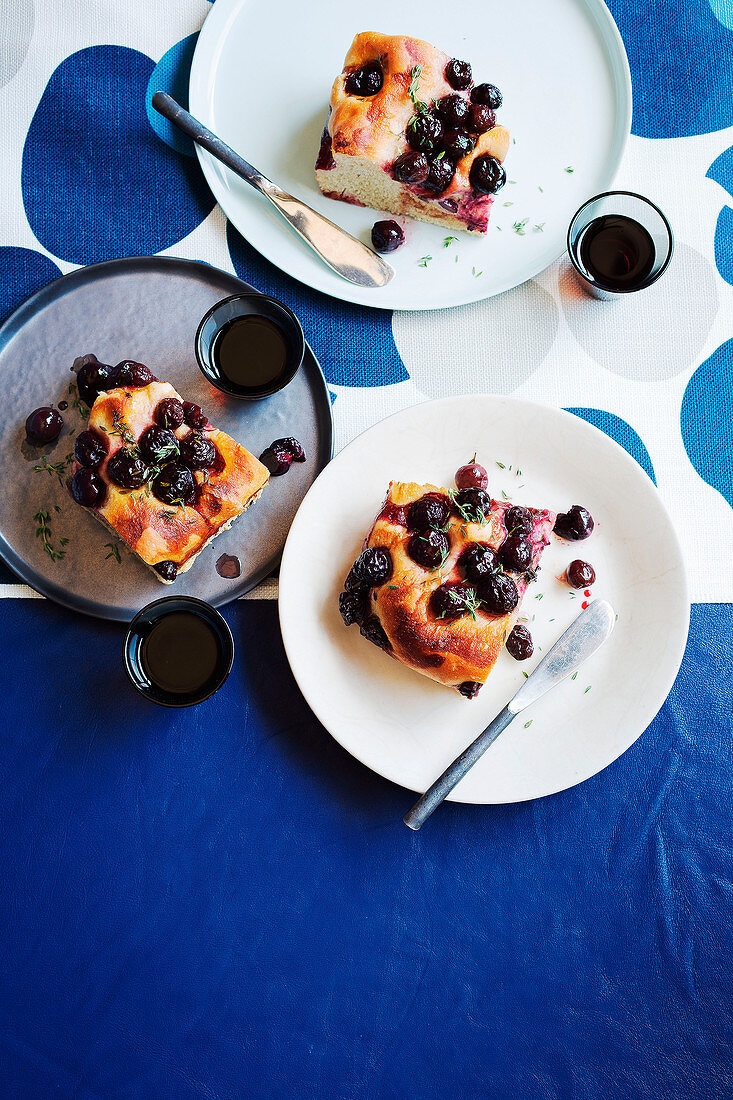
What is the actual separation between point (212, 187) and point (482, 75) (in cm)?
143

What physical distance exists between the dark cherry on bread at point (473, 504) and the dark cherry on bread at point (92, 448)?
1505 mm

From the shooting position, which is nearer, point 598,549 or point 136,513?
point 136,513

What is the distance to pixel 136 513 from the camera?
3.39 meters

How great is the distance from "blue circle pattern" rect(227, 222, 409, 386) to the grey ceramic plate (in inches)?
6.9

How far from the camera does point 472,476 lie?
3.62 metres

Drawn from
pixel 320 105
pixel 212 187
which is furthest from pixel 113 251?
pixel 320 105

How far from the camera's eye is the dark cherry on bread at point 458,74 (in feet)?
12.1

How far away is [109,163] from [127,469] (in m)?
1.68

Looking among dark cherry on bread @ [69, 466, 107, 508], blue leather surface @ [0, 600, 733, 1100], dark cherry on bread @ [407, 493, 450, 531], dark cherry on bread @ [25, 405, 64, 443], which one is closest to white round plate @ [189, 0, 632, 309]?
dark cherry on bread @ [407, 493, 450, 531]

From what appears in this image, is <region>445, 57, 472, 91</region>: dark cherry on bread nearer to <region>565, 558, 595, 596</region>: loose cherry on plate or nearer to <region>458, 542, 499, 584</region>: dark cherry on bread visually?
<region>458, 542, 499, 584</region>: dark cherry on bread

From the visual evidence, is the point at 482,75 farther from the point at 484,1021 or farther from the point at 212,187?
the point at 484,1021

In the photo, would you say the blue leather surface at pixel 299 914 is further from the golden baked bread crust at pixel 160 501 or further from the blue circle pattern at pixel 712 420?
the blue circle pattern at pixel 712 420

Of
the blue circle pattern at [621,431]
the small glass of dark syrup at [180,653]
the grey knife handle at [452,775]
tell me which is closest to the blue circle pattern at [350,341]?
the blue circle pattern at [621,431]

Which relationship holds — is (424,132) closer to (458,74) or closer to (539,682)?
(458,74)
